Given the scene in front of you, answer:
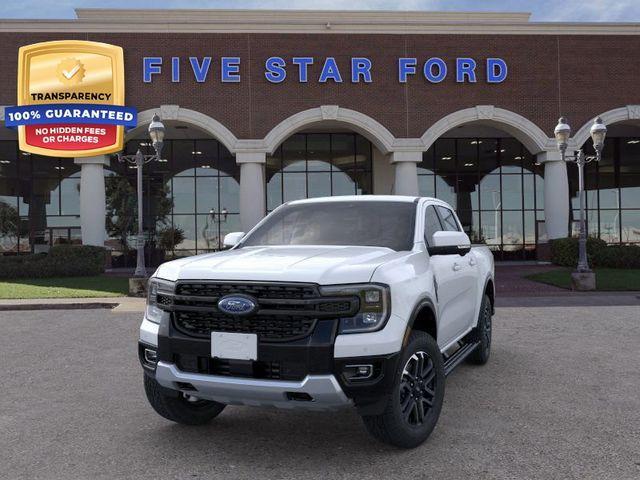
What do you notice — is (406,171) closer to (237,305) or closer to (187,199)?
(187,199)

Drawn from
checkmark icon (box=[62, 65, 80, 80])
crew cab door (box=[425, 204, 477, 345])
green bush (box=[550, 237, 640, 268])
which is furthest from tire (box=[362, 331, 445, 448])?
checkmark icon (box=[62, 65, 80, 80])

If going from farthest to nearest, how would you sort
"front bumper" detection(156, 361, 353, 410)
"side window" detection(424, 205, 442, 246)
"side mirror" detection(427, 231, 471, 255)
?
"side window" detection(424, 205, 442, 246) < "side mirror" detection(427, 231, 471, 255) < "front bumper" detection(156, 361, 353, 410)

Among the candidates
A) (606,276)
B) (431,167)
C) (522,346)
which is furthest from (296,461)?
(431,167)

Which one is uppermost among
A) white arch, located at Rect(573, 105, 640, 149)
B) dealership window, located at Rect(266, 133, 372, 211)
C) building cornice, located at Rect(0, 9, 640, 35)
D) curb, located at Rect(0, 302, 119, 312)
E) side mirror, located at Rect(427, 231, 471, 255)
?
building cornice, located at Rect(0, 9, 640, 35)

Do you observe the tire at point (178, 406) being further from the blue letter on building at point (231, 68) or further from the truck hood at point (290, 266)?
the blue letter on building at point (231, 68)

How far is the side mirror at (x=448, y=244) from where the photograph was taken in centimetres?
435

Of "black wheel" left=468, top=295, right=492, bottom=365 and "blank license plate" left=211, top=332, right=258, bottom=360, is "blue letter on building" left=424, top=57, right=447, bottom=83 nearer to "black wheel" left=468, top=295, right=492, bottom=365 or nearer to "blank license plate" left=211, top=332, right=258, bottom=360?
"black wheel" left=468, top=295, right=492, bottom=365

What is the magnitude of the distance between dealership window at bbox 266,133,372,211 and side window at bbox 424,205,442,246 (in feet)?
79.1

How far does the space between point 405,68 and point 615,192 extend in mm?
16893

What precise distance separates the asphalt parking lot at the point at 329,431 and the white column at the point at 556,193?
1852 cm

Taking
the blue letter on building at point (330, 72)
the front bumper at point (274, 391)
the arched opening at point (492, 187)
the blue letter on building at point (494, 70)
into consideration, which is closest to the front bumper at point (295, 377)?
the front bumper at point (274, 391)

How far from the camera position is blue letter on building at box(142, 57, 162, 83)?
77.2ft

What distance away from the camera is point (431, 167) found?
3084cm

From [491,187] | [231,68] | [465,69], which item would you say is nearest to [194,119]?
[231,68]
